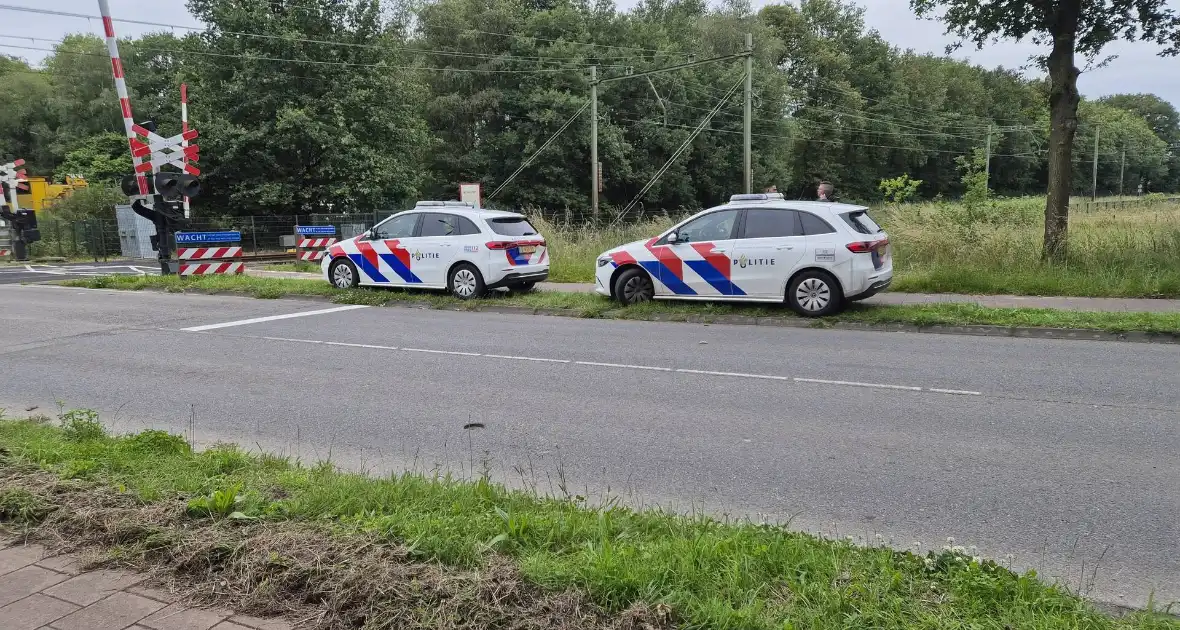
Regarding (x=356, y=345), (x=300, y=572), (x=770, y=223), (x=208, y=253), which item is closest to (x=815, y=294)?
(x=770, y=223)

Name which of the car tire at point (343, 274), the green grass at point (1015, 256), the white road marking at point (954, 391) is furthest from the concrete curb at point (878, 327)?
the white road marking at point (954, 391)

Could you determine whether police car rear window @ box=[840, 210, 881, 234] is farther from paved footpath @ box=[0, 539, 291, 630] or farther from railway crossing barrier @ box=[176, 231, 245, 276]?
railway crossing barrier @ box=[176, 231, 245, 276]

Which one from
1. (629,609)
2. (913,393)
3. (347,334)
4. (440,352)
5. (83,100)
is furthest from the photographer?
(83,100)

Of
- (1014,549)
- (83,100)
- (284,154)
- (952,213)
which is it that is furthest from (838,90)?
(1014,549)

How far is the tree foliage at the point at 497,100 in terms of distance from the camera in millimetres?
31672

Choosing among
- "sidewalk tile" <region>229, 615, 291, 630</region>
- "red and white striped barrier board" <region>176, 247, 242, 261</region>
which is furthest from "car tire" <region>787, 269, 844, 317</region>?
"red and white striped barrier board" <region>176, 247, 242, 261</region>

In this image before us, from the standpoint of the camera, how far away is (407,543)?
3330mm

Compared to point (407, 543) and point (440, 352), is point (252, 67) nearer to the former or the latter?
point (440, 352)

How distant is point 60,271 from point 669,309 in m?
20.5

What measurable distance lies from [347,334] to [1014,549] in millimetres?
8764

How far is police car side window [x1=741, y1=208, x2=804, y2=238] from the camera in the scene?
445 inches

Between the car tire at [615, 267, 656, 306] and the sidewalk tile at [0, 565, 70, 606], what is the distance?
9859 millimetres

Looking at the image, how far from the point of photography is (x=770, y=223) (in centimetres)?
1148

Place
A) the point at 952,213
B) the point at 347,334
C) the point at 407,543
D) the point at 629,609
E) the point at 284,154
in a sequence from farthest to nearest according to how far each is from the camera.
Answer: the point at 284,154 < the point at 952,213 < the point at 347,334 < the point at 407,543 < the point at 629,609
